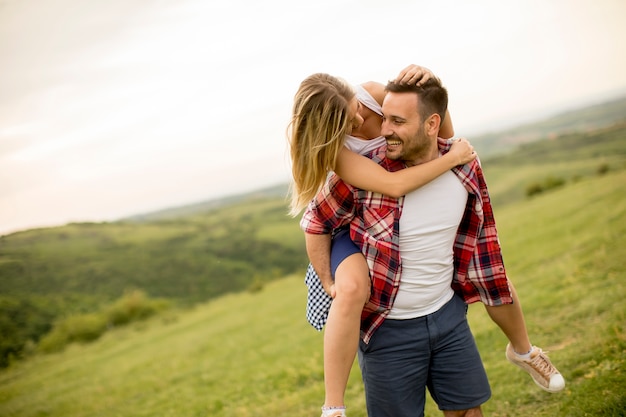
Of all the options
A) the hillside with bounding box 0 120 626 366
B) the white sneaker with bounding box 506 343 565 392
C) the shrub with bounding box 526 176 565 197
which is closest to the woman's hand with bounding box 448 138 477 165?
the white sneaker with bounding box 506 343 565 392

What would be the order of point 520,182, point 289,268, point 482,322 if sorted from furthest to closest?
point 289,268 < point 520,182 < point 482,322

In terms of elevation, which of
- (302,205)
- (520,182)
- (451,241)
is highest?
(302,205)

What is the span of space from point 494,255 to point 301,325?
39.7ft

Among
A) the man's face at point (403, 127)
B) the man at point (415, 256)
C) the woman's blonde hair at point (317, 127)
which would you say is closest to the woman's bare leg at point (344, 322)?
the man at point (415, 256)

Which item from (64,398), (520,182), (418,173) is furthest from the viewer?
(520,182)

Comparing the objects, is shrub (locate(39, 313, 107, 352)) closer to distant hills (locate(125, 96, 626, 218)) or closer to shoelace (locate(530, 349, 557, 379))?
distant hills (locate(125, 96, 626, 218))

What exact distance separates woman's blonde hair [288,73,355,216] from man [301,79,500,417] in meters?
0.15

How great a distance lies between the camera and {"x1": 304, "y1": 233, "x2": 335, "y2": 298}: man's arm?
2.75m

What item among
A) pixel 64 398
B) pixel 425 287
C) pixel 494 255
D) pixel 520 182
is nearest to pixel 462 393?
pixel 425 287

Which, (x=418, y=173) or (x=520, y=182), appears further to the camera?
(x=520, y=182)

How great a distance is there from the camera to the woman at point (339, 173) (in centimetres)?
253

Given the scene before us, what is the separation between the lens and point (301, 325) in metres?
14.3

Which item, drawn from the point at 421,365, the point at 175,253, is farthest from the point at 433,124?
the point at 175,253

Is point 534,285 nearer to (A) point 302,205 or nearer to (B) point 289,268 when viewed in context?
(A) point 302,205
